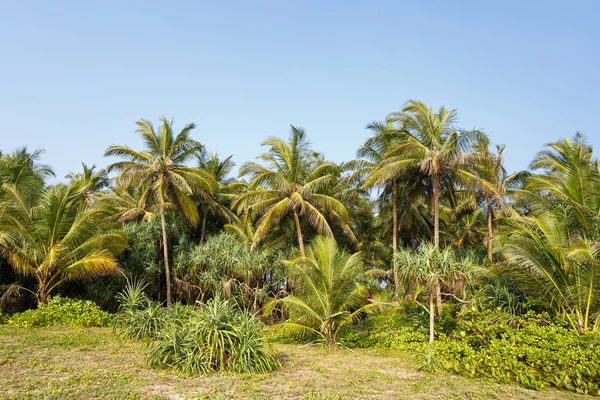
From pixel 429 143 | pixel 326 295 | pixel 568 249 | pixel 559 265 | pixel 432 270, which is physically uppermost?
pixel 429 143

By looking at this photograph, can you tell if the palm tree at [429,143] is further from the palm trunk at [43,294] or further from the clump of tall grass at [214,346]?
the palm trunk at [43,294]

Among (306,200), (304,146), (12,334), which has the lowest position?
(12,334)

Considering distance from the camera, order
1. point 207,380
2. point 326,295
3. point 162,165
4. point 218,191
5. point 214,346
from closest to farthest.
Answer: point 207,380 → point 214,346 → point 326,295 → point 162,165 → point 218,191

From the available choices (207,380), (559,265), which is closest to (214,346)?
(207,380)

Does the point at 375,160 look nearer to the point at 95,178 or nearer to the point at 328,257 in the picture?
the point at 328,257

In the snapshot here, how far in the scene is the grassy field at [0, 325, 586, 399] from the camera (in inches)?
270

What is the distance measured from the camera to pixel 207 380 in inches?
307

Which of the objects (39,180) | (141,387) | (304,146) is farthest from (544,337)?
(39,180)

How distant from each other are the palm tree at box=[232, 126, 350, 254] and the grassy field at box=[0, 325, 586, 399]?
942 cm

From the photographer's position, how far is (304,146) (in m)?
20.5

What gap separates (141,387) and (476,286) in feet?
45.8

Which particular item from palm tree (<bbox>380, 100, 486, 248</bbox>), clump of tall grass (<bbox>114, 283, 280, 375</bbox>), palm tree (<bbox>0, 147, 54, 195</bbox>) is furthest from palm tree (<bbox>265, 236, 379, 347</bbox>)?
palm tree (<bbox>0, 147, 54, 195</bbox>)

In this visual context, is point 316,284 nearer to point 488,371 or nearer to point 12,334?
point 488,371

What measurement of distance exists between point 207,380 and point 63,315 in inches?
388
